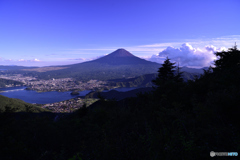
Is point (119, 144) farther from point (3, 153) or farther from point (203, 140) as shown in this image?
point (3, 153)

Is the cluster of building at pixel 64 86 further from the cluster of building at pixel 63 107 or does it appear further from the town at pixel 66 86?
the cluster of building at pixel 63 107

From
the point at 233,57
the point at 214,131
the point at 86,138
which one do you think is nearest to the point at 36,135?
the point at 86,138

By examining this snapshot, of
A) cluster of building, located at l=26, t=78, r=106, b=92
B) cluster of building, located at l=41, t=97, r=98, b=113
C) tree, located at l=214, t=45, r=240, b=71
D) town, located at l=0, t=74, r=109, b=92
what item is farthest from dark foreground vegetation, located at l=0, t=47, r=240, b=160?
cluster of building, located at l=26, t=78, r=106, b=92

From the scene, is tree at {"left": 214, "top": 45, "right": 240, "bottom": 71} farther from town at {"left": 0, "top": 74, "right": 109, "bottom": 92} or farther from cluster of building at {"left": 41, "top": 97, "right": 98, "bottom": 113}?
town at {"left": 0, "top": 74, "right": 109, "bottom": 92}

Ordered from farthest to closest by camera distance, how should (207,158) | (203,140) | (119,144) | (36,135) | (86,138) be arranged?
(86,138) < (36,135) < (119,144) < (203,140) < (207,158)

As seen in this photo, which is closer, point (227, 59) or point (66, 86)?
Answer: point (227, 59)

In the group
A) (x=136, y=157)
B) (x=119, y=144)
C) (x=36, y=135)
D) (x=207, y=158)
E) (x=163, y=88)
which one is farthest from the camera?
(x=163, y=88)

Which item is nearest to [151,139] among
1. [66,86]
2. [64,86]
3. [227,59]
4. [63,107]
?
[227,59]

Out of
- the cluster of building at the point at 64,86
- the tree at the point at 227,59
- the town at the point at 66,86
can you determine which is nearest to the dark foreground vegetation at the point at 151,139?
the tree at the point at 227,59

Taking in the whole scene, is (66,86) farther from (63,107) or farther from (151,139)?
(151,139)

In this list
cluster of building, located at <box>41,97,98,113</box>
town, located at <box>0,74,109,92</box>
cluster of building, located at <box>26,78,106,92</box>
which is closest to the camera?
cluster of building, located at <box>41,97,98,113</box>

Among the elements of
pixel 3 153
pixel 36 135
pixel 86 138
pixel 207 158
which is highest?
pixel 207 158
